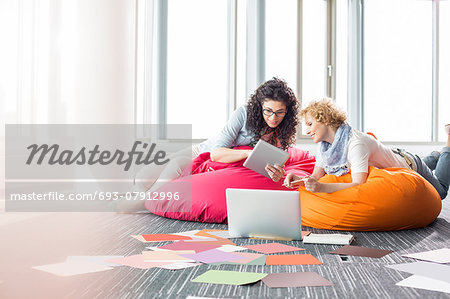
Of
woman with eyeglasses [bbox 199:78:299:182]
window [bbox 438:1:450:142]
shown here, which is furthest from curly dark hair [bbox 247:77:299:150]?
window [bbox 438:1:450:142]

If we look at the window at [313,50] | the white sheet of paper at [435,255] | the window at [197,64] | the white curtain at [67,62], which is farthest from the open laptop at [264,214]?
the window at [313,50]

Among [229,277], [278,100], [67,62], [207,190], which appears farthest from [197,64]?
[229,277]

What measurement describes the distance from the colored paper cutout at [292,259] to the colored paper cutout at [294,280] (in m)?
0.16

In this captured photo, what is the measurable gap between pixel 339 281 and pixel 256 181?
50.6 inches

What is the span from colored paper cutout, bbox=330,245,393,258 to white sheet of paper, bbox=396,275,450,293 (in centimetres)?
34

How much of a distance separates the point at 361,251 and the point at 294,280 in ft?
1.89

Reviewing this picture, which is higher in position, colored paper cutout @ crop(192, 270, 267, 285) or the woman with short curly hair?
the woman with short curly hair

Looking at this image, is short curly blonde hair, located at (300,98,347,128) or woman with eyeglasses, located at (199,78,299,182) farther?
woman with eyeglasses, located at (199,78,299,182)

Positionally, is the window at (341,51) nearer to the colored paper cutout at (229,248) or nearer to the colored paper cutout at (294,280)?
the colored paper cutout at (229,248)

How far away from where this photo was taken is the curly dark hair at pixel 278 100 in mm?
2947

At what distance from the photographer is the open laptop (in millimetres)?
2268

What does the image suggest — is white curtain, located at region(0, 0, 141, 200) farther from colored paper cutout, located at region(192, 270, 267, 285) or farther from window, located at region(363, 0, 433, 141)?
colored paper cutout, located at region(192, 270, 267, 285)

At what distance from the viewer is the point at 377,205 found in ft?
8.34

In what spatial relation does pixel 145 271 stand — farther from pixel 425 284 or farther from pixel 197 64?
A: pixel 197 64
